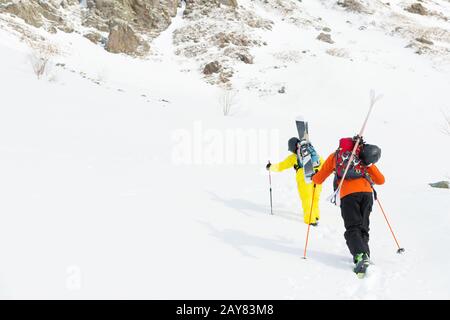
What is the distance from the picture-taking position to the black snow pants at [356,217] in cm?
464

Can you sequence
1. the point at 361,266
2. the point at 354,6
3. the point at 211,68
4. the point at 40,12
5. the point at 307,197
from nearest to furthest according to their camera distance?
the point at 361,266, the point at 307,197, the point at 40,12, the point at 211,68, the point at 354,6

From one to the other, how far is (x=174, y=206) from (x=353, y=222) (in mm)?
2974

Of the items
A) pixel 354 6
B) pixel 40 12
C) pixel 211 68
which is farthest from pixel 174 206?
pixel 354 6

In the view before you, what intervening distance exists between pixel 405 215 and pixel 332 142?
940cm

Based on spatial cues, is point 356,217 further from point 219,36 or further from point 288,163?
point 219,36

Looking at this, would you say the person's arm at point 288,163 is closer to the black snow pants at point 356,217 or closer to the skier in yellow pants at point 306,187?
the skier in yellow pants at point 306,187

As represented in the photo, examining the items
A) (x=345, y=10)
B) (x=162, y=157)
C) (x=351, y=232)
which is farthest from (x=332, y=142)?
(x=345, y=10)

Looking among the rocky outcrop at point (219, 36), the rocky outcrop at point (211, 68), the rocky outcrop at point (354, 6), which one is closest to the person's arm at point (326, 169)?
the rocky outcrop at point (219, 36)

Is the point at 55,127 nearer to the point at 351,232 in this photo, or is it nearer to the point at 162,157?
the point at 162,157

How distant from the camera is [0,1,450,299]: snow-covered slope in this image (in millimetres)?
3930

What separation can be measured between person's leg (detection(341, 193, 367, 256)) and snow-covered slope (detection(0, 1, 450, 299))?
33 cm

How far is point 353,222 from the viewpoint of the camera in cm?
473

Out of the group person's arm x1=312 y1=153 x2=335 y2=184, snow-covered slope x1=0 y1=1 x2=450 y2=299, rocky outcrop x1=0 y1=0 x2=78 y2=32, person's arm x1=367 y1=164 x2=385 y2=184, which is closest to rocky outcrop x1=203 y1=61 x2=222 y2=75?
rocky outcrop x1=0 y1=0 x2=78 y2=32

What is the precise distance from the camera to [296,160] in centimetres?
678
